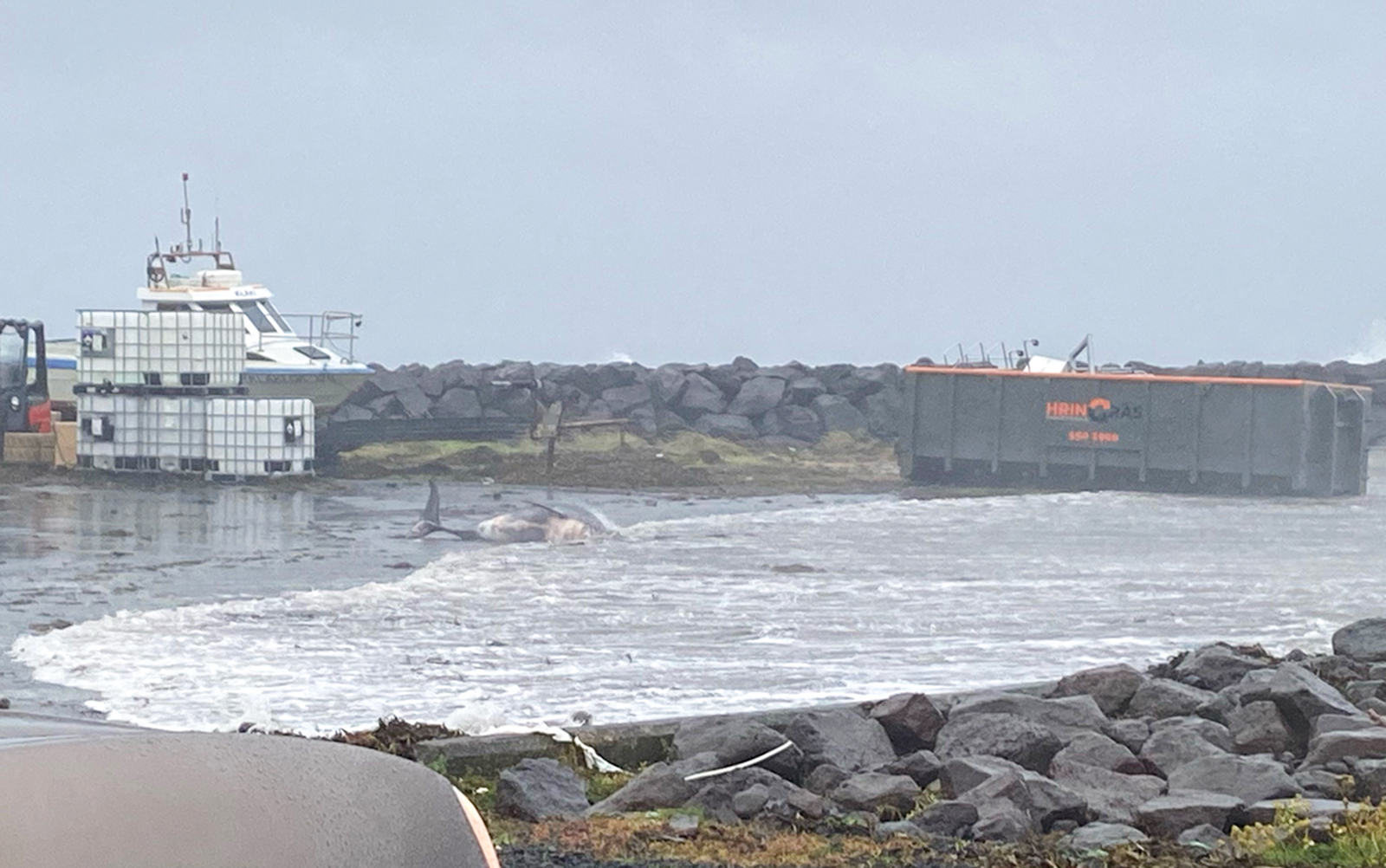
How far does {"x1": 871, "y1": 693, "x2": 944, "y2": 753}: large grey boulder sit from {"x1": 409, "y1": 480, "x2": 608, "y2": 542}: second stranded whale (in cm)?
1174

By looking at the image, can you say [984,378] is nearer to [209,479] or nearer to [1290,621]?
[209,479]

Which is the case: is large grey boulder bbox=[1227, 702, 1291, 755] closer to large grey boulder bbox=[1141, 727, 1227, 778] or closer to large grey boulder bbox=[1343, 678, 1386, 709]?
large grey boulder bbox=[1141, 727, 1227, 778]

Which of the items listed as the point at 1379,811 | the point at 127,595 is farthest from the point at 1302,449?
the point at 1379,811

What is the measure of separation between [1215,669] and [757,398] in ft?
96.9

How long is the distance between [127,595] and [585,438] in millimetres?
21073

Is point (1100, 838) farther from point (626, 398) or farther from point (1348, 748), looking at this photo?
point (626, 398)

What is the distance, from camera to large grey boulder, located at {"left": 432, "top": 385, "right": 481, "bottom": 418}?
120 feet

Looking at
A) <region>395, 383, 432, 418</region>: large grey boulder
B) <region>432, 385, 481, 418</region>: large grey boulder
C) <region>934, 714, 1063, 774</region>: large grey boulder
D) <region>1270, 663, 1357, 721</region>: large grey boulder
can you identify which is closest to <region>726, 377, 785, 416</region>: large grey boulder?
<region>432, 385, 481, 418</region>: large grey boulder

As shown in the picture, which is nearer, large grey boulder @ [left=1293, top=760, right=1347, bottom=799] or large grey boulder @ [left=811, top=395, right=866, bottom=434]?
large grey boulder @ [left=1293, top=760, right=1347, bottom=799]

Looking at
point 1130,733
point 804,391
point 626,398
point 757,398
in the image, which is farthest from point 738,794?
point 804,391

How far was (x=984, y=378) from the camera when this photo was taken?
29.9m

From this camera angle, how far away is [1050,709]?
7.64 m

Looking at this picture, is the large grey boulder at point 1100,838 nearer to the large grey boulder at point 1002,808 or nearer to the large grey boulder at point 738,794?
the large grey boulder at point 1002,808

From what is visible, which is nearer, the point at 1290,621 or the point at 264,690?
the point at 264,690
